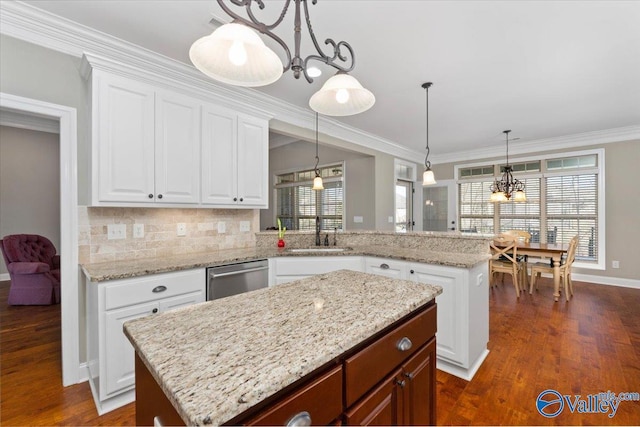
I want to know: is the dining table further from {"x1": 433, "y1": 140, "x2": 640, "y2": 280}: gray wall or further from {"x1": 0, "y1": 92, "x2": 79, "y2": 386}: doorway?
{"x1": 0, "y1": 92, "x2": 79, "y2": 386}: doorway

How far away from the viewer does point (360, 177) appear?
17.9 ft

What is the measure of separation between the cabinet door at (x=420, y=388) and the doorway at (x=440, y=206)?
5.76m

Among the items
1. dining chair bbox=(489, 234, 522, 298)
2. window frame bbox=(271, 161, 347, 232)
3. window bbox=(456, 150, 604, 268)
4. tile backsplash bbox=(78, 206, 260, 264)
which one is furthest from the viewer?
window frame bbox=(271, 161, 347, 232)

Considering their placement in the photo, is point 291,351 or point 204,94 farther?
point 204,94

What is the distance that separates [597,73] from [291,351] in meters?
3.95

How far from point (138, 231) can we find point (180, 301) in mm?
855

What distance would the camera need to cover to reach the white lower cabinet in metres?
1.85

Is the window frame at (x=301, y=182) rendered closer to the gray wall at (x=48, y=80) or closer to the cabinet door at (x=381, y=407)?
the gray wall at (x=48, y=80)

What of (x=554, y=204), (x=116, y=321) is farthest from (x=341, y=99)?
(x=554, y=204)

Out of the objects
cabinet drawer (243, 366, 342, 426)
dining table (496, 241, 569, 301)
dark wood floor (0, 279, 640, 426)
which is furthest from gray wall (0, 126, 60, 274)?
dining table (496, 241, 569, 301)

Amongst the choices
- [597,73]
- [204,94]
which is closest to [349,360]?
[204,94]

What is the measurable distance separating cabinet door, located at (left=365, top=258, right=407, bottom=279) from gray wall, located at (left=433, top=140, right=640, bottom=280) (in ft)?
16.0

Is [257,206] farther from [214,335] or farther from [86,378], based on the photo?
[214,335]

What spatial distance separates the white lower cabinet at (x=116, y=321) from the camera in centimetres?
185
